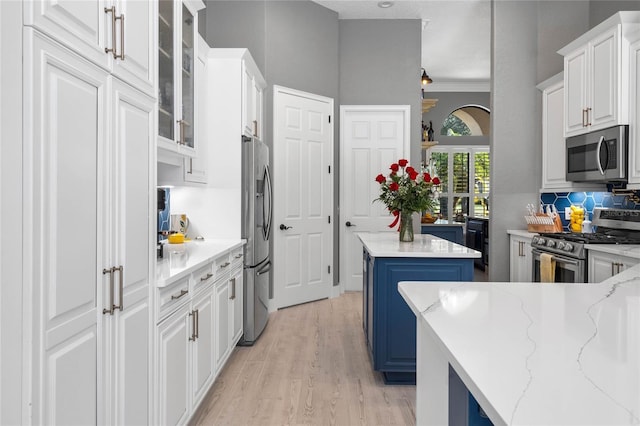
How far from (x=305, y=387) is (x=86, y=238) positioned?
6.40 feet

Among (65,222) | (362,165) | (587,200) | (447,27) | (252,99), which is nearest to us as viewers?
(65,222)

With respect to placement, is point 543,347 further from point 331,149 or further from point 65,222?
point 331,149

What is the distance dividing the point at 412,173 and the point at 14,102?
269 cm

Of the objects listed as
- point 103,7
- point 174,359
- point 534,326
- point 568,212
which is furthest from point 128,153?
point 568,212

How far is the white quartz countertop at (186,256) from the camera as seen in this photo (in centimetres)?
201

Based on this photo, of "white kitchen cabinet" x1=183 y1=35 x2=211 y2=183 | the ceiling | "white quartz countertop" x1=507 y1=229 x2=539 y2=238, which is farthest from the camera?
the ceiling

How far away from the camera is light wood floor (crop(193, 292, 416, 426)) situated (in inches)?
97.3

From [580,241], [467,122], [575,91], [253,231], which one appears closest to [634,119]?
[575,91]

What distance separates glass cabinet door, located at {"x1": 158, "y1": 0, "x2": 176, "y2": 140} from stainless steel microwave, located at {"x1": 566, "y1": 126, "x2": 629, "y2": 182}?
318cm

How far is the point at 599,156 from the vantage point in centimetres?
353

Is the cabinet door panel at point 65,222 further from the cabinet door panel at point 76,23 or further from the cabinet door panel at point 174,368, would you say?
the cabinet door panel at point 174,368

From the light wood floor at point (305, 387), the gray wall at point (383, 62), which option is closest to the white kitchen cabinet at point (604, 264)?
the light wood floor at point (305, 387)

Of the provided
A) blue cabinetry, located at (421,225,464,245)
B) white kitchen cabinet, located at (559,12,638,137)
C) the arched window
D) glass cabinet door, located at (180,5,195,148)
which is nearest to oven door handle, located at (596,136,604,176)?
white kitchen cabinet, located at (559,12,638,137)

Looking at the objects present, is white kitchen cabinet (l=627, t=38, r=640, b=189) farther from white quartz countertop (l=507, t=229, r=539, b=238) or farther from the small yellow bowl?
the small yellow bowl
